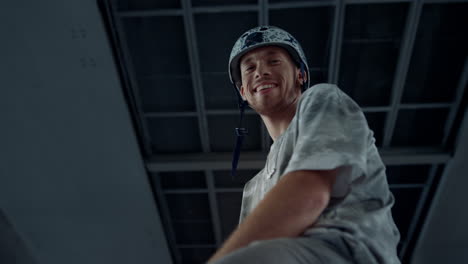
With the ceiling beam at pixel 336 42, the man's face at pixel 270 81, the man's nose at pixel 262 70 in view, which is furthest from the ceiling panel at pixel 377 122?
the man's nose at pixel 262 70

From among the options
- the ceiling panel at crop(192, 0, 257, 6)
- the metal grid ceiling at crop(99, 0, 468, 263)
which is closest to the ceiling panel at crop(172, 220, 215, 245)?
the metal grid ceiling at crop(99, 0, 468, 263)

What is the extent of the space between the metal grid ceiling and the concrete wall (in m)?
0.47

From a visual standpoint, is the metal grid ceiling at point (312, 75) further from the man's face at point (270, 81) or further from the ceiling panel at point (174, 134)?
the man's face at point (270, 81)

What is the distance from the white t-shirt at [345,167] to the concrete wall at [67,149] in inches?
203

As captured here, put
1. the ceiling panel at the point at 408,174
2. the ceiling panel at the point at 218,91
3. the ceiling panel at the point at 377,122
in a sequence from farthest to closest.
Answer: the ceiling panel at the point at 408,174, the ceiling panel at the point at 377,122, the ceiling panel at the point at 218,91

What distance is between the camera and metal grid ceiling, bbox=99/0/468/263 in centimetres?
594

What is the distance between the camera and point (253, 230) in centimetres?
94

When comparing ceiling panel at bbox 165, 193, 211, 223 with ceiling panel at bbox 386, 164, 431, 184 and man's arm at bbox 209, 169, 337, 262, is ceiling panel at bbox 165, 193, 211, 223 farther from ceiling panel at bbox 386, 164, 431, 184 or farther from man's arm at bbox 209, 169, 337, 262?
man's arm at bbox 209, 169, 337, 262

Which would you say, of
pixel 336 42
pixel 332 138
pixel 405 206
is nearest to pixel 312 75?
pixel 336 42

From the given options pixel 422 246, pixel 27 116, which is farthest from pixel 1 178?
pixel 422 246

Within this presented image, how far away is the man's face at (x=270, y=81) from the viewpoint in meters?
1.93

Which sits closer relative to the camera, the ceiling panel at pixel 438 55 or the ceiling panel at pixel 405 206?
the ceiling panel at pixel 438 55

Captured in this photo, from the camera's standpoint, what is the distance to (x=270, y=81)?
194 cm

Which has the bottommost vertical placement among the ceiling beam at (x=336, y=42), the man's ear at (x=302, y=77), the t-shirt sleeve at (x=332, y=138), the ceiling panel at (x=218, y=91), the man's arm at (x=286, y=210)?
the ceiling panel at (x=218, y=91)
